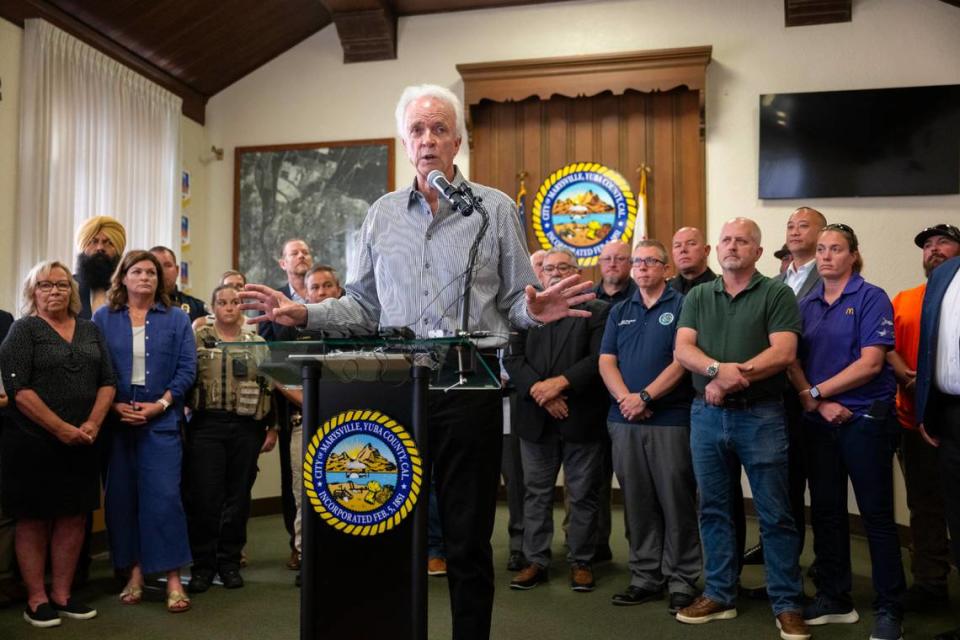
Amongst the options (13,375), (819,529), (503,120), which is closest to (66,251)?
(13,375)

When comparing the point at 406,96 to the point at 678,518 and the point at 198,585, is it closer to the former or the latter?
the point at 678,518

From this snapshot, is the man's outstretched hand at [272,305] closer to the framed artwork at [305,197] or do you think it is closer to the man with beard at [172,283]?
the man with beard at [172,283]

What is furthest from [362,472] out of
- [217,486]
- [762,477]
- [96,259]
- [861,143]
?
[861,143]

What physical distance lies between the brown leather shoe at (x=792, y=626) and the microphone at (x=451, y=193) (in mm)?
2113

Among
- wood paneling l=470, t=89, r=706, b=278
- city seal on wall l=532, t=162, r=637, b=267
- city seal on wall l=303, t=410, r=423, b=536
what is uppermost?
wood paneling l=470, t=89, r=706, b=278

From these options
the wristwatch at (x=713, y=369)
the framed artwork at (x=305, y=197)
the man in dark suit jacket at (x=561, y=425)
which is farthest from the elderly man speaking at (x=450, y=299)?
the framed artwork at (x=305, y=197)

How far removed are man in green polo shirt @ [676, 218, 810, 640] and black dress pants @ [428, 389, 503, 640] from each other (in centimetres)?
155

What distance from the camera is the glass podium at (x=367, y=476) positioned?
1893 millimetres

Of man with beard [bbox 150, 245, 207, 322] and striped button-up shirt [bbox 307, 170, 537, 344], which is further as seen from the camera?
man with beard [bbox 150, 245, 207, 322]

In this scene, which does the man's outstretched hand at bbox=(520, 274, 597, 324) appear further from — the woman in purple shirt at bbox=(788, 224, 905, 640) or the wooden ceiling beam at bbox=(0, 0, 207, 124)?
the wooden ceiling beam at bbox=(0, 0, 207, 124)

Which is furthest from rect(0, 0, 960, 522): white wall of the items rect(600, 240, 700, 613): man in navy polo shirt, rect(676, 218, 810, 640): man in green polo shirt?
rect(676, 218, 810, 640): man in green polo shirt

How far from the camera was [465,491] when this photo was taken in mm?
2025

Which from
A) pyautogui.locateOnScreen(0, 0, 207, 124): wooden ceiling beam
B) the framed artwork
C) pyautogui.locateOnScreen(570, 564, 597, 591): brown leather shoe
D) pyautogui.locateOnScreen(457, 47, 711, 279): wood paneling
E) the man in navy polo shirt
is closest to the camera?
the man in navy polo shirt

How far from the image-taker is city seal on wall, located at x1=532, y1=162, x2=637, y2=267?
272 inches
